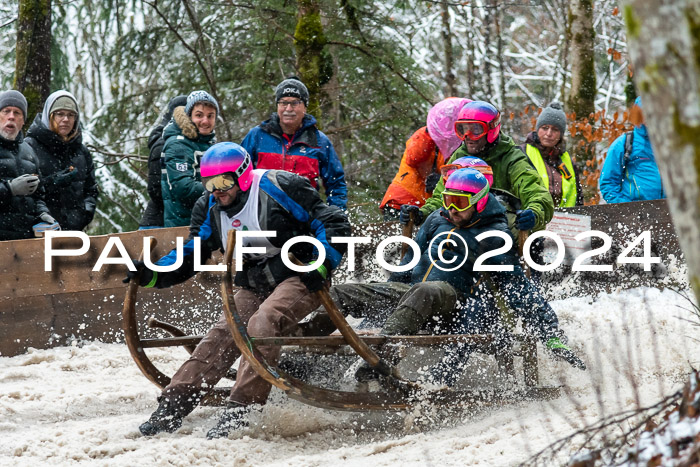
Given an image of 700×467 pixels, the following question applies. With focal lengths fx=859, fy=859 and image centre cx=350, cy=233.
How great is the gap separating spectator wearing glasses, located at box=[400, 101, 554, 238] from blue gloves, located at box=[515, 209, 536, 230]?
0.20m

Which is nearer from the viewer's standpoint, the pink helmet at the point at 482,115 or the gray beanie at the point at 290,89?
the pink helmet at the point at 482,115

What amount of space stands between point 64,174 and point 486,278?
3597 millimetres

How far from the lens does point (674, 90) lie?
2027 millimetres

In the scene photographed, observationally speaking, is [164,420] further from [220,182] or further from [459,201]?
[459,201]

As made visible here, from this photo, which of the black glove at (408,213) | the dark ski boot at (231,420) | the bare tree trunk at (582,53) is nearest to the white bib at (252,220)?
the dark ski boot at (231,420)

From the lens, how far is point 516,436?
4488 millimetres

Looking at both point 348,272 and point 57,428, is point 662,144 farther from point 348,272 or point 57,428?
point 348,272

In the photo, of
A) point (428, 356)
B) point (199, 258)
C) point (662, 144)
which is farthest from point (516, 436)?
point (662, 144)

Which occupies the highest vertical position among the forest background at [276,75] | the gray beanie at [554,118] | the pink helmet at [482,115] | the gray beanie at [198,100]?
the forest background at [276,75]

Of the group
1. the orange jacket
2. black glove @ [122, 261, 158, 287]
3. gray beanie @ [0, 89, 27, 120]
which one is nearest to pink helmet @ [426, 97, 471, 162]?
the orange jacket

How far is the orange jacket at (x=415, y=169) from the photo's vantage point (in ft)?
22.5

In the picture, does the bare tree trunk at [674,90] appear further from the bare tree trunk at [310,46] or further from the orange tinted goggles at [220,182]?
the bare tree trunk at [310,46]

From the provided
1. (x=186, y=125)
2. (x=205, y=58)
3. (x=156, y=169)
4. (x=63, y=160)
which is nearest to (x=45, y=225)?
(x=63, y=160)

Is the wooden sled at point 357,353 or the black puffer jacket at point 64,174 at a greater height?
the black puffer jacket at point 64,174
